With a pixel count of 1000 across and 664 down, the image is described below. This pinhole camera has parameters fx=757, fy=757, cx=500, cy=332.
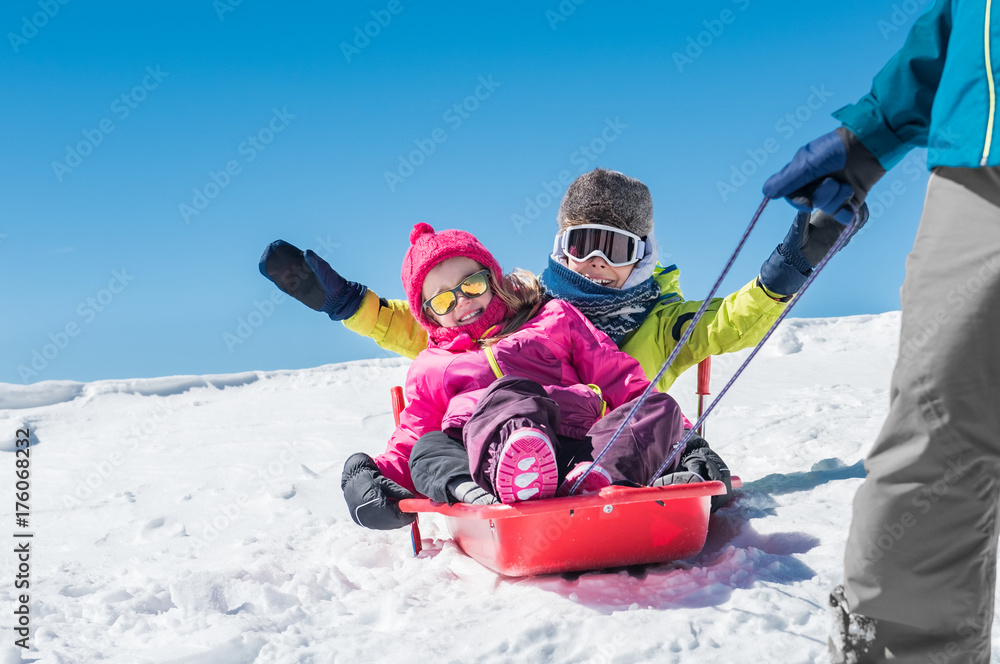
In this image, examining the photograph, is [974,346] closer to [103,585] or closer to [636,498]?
[636,498]

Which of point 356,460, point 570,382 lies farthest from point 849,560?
point 356,460

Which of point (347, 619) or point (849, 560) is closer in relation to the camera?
point (849, 560)

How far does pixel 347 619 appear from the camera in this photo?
1.99 metres

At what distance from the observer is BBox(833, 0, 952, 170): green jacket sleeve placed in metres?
1.40

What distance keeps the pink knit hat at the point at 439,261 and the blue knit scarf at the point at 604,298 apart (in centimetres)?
27

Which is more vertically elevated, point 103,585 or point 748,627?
point 103,585

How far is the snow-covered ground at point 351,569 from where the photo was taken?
1.76m

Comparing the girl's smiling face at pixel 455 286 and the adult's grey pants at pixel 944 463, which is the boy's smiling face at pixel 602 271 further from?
the adult's grey pants at pixel 944 463

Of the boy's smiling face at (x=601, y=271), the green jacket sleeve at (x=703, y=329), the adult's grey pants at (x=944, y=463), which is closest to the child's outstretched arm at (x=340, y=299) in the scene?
the boy's smiling face at (x=601, y=271)

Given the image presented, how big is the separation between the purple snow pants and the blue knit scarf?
86cm

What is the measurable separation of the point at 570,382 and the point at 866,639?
1591mm

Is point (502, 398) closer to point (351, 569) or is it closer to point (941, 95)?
point (351, 569)

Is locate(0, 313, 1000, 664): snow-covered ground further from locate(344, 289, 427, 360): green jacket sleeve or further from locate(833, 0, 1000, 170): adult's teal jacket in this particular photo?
locate(833, 0, 1000, 170): adult's teal jacket

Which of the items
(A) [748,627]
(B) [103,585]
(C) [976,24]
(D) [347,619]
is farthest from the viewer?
(B) [103,585]
